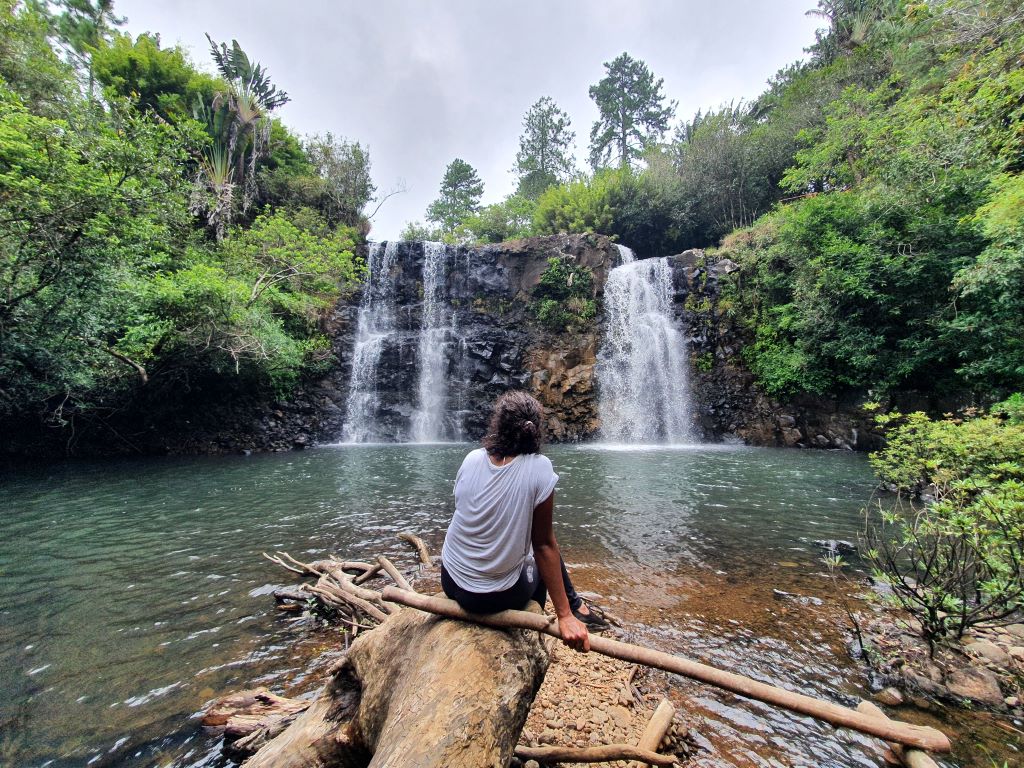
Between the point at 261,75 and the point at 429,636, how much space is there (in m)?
31.4

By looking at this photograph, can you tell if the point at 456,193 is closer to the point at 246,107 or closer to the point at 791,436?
the point at 246,107

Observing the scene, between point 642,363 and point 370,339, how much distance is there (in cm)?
1343

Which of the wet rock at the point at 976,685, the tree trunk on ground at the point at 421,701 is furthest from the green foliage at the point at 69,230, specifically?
the wet rock at the point at 976,685

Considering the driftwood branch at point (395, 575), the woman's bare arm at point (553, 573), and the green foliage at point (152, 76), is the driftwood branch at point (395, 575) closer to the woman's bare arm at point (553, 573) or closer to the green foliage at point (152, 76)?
the woman's bare arm at point (553, 573)

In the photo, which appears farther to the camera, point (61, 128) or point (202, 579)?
point (61, 128)

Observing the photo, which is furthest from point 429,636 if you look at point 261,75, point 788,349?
point 261,75

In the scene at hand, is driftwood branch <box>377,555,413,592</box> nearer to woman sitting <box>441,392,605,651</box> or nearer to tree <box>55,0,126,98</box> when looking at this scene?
woman sitting <box>441,392,605,651</box>

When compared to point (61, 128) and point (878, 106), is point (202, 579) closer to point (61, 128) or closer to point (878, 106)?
point (61, 128)

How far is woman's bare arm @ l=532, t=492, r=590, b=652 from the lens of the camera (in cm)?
182

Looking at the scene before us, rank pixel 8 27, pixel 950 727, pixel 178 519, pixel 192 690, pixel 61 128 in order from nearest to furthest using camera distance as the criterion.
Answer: pixel 950 727
pixel 192 690
pixel 178 519
pixel 61 128
pixel 8 27

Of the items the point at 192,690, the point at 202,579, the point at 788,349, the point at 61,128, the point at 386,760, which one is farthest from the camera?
the point at 788,349

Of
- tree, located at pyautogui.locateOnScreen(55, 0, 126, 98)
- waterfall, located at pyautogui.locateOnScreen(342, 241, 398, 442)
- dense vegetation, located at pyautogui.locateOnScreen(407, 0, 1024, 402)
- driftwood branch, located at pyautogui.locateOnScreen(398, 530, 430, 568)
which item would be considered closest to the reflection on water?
driftwood branch, located at pyautogui.locateOnScreen(398, 530, 430, 568)

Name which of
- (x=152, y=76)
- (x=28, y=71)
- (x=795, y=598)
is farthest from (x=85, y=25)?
(x=795, y=598)

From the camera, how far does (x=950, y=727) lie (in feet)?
8.47
